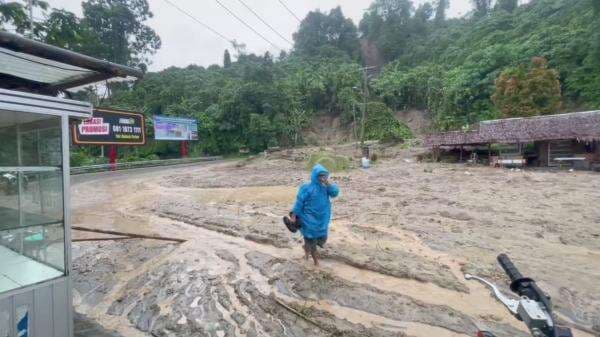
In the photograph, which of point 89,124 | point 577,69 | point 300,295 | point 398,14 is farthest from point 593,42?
point 398,14

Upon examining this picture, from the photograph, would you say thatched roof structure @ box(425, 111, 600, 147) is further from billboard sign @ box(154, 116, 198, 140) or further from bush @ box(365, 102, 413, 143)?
billboard sign @ box(154, 116, 198, 140)

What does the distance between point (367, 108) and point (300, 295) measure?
31.1m

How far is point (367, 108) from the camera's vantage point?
112 ft

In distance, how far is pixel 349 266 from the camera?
552cm

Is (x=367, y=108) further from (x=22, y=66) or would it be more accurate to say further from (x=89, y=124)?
(x=22, y=66)

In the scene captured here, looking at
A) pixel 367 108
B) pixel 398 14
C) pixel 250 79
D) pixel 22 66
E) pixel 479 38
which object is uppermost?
pixel 398 14

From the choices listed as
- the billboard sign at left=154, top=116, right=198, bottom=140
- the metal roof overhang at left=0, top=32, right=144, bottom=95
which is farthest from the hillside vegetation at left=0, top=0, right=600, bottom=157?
A: the metal roof overhang at left=0, top=32, right=144, bottom=95

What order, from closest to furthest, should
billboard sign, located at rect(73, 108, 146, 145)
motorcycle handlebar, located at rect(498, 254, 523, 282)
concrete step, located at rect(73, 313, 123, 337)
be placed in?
1. motorcycle handlebar, located at rect(498, 254, 523, 282)
2. concrete step, located at rect(73, 313, 123, 337)
3. billboard sign, located at rect(73, 108, 146, 145)

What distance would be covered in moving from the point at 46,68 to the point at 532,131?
21494 millimetres

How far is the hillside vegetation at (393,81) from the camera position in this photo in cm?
2466

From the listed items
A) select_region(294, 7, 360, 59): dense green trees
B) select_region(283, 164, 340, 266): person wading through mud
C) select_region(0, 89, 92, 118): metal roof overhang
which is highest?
select_region(294, 7, 360, 59): dense green trees

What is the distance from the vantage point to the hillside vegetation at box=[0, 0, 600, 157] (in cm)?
2466

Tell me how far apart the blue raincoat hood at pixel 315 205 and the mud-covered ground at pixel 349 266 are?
652 millimetres

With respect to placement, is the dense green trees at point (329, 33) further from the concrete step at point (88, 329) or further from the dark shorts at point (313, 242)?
the concrete step at point (88, 329)
